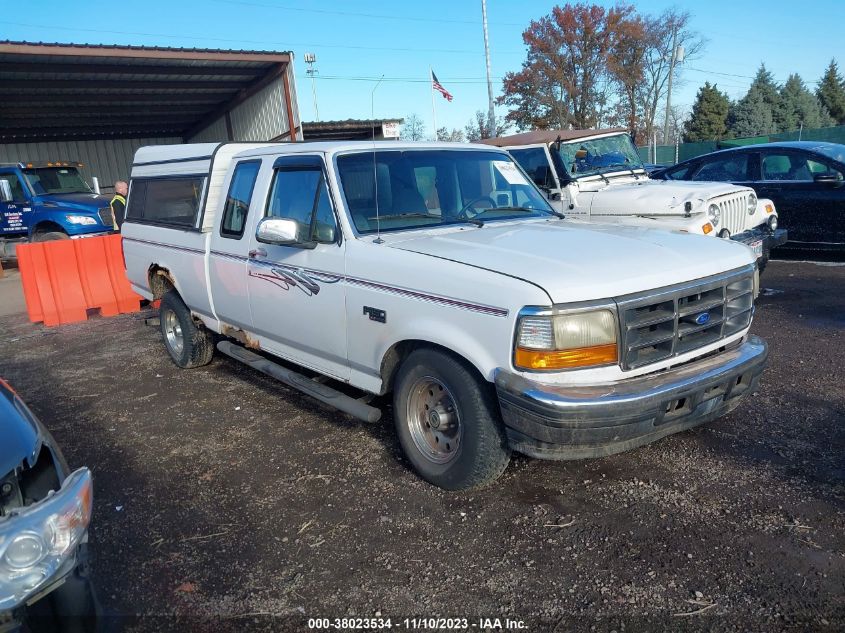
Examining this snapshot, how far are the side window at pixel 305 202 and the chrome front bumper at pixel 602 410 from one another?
1675 mm

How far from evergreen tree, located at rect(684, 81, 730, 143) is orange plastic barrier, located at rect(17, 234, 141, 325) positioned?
46530 mm

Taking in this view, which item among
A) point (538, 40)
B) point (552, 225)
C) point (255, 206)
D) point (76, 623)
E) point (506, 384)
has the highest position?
point (538, 40)

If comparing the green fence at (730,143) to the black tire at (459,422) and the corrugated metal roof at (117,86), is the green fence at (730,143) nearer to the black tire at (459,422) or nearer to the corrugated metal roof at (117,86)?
the corrugated metal roof at (117,86)

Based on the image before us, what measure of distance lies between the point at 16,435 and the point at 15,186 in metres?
14.9

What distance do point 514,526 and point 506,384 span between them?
81cm

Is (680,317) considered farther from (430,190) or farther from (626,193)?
(626,193)

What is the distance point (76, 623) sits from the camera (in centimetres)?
229

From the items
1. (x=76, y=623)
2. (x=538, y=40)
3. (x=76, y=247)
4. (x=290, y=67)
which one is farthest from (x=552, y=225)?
(x=538, y=40)

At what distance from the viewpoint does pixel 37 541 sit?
6.44 feet

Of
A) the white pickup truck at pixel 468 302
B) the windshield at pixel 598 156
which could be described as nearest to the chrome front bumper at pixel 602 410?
the white pickup truck at pixel 468 302

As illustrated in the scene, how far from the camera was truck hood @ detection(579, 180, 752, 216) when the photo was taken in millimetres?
6943

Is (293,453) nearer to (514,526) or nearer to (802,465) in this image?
(514,526)

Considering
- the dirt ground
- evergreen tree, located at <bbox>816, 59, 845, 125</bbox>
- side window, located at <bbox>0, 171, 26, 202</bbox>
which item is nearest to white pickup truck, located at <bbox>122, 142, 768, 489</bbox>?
the dirt ground

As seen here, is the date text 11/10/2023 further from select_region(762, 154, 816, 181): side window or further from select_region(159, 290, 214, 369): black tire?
select_region(762, 154, 816, 181): side window
